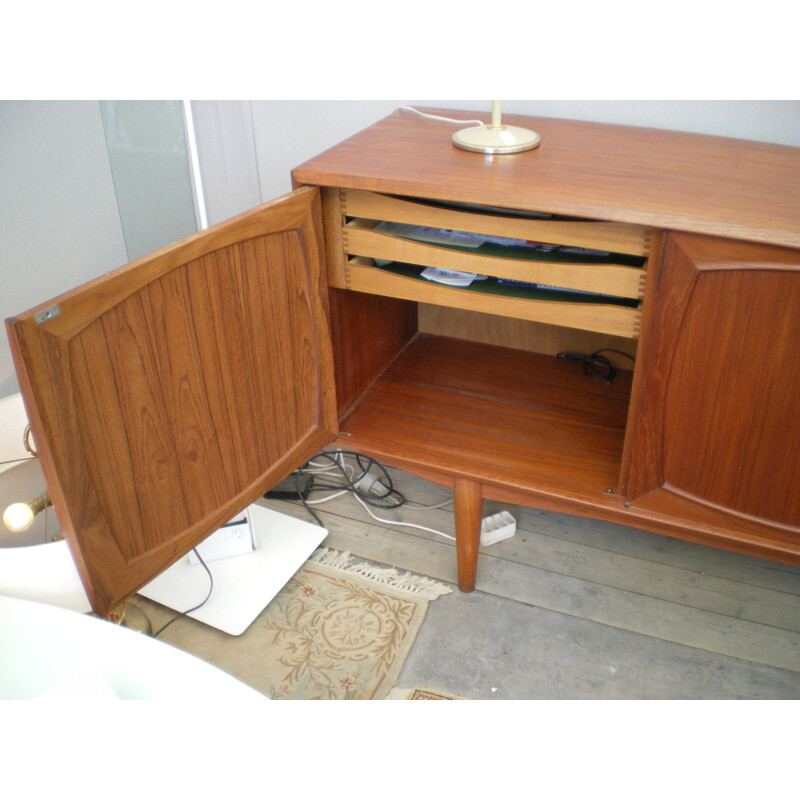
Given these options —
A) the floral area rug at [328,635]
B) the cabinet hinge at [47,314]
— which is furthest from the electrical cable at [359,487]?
the cabinet hinge at [47,314]

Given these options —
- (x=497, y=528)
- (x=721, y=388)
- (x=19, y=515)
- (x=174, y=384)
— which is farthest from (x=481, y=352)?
(x=19, y=515)

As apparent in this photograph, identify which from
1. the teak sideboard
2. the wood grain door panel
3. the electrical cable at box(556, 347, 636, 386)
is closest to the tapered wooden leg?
the teak sideboard

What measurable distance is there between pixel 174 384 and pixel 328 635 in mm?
583

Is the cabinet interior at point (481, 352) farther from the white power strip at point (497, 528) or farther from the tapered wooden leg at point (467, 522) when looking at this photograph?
the white power strip at point (497, 528)

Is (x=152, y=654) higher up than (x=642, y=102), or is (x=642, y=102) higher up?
(x=642, y=102)

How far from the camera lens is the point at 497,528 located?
1.46m

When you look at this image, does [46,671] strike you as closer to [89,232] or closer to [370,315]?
[370,315]

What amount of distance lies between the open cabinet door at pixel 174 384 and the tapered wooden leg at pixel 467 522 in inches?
10.8

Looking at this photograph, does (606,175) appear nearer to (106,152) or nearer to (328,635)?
(328,635)

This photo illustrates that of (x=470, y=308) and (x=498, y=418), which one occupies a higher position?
(x=470, y=308)
